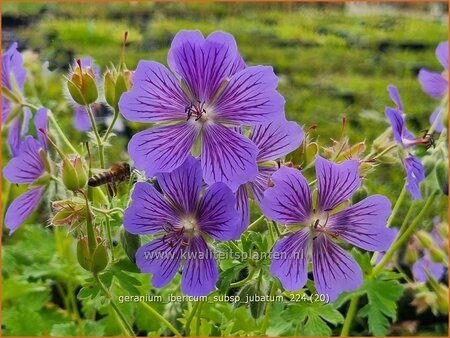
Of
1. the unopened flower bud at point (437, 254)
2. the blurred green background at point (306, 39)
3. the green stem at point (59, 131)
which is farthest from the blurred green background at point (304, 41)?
the green stem at point (59, 131)

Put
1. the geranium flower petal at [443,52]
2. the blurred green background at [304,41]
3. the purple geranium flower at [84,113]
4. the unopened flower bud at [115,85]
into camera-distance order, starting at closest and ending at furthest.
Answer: the unopened flower bud at [115,85], the purple geranium flower at [84,113], the geranium flower petal at [443,52], the blurred green background at [304,41]

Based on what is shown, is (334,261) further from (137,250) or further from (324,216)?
(137,250)

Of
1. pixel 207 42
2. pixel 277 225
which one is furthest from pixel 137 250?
pixel 207 42

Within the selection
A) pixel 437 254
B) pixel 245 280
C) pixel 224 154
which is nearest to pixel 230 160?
pixel 224 154

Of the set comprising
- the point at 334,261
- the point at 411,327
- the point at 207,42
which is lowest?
the point at 411,327

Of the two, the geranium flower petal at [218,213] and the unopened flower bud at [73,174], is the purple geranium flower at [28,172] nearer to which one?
the unopened flower bud at [73,174]

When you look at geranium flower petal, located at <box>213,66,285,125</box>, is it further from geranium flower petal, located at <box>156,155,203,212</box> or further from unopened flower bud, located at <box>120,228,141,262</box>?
unopened flower bud, located at <box>120,228,141,262</box>

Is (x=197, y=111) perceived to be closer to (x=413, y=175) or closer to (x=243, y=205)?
(x=243, y=205)
